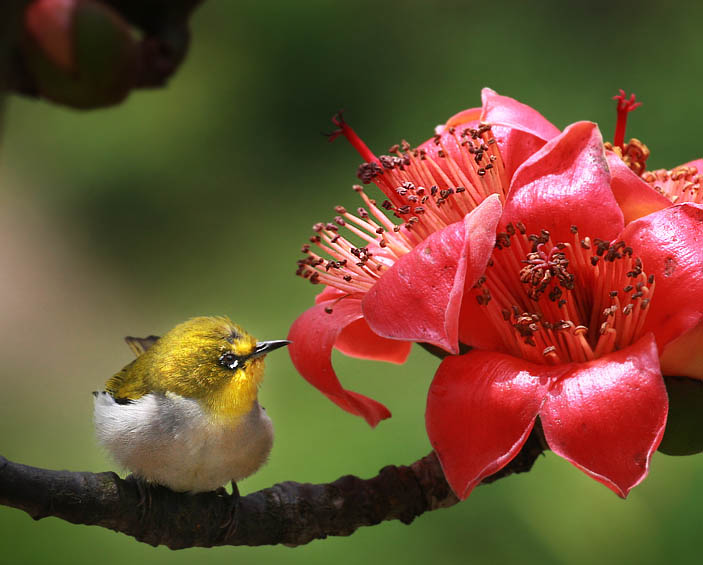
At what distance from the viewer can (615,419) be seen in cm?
53

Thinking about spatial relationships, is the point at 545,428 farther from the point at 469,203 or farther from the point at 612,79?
the point at 612,79

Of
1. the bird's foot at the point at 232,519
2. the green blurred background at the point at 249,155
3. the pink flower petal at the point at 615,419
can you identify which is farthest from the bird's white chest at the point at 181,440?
the green blurred background at the point at 249,155

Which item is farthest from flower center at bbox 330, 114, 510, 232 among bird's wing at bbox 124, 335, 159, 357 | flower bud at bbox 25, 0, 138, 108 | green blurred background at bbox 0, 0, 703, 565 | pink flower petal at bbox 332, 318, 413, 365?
green blurred background at bbox 0, 0, 703, 565

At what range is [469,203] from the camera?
68 centimetres

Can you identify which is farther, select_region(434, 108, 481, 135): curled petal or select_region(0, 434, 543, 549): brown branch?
select_region(434, 108, 481, 135): curled petal

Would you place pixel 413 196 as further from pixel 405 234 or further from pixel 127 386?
pixel 127 386

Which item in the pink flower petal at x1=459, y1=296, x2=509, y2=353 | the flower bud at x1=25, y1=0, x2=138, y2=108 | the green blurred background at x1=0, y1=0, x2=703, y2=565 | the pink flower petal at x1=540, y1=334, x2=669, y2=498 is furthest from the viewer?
the green blurred background at x1=0, y1=0, x2=703, y2=565

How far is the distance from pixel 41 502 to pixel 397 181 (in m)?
0.34

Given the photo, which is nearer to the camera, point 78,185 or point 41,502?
point 41,502

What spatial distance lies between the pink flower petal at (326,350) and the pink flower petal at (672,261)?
20cm

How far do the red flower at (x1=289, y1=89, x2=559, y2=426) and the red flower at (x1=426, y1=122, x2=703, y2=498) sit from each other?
0.04 meters

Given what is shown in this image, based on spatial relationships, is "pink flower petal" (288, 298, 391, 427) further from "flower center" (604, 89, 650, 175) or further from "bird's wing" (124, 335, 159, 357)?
"bird's wing" (124, 335, 159, 357)

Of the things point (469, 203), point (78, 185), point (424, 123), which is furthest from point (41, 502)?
point (78, 185)

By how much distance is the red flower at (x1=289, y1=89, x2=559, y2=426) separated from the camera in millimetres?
573
